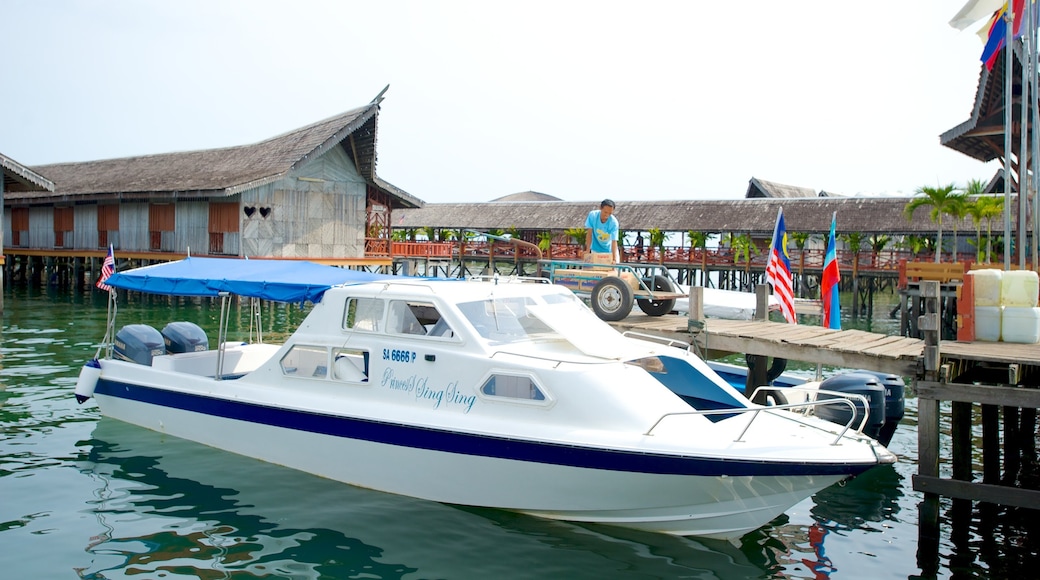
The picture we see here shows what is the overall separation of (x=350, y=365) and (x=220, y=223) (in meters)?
20.8

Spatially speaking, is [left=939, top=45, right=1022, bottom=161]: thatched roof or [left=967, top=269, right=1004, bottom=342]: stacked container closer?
[left=967, top=269, right=1004, bottom=342]: stacked container

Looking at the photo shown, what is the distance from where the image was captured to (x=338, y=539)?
7852 mm

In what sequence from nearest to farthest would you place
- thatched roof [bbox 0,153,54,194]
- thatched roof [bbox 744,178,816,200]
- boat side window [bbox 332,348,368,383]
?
boat side window [bbox 332,348,368,383]
thatched roof [bbox 0,153,54,194]
thatched roof [bbox 744,178,816,200]

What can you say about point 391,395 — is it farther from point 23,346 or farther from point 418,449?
point 23,346

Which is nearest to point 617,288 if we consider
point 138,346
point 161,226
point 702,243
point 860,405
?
point 860,405

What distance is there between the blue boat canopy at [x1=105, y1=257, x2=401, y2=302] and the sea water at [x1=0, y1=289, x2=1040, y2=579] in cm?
201

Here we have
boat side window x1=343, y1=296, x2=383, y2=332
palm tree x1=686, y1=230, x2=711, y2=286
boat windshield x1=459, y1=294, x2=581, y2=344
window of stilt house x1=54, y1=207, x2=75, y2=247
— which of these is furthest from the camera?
palm tree x1=686, y1=230, x2=711, y2=286

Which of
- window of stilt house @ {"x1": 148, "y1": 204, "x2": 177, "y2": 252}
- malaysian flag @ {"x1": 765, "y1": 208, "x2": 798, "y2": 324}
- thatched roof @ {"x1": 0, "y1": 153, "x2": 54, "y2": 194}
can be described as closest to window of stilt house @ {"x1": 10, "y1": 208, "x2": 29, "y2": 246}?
window of stilt house @ {"x1": 148, "y1": 204, "x2": 177, "y2": 252}

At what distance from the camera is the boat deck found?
29.7 ft

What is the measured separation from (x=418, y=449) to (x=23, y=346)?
13.9 m

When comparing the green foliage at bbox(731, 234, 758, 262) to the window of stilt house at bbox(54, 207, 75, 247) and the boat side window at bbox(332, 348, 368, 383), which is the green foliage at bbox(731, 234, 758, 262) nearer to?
the window of stilt house at bbox(54, 207, 75, 247)

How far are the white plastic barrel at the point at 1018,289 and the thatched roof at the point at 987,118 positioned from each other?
36.6 ft

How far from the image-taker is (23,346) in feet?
59.0

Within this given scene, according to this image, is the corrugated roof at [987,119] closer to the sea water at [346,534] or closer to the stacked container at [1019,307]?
the stacked container at [1019,307]
